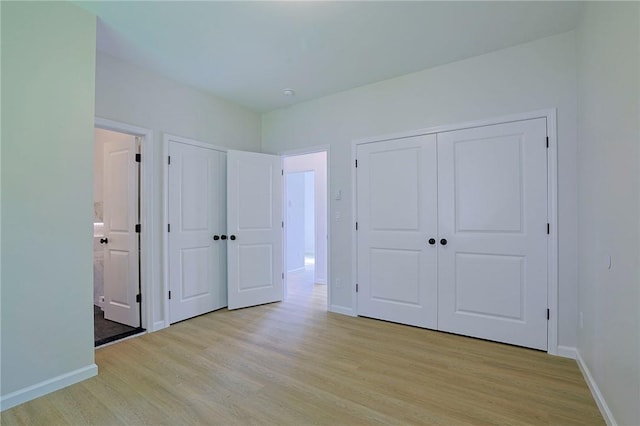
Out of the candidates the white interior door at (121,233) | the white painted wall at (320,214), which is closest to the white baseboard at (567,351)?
the white painted wall at (320,214)

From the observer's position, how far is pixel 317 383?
2.16m

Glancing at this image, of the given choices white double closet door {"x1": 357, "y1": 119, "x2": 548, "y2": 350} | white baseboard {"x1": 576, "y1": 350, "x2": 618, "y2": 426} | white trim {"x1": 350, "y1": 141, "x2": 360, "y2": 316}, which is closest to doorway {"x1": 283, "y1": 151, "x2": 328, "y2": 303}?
white trim {"x1": 350, "y1": 141, "x2": 360, "y2": 316}

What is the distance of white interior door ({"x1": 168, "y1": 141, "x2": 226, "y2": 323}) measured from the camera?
3.44 meters

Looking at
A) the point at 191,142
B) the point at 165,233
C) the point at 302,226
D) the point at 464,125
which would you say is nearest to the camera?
the point at 464,125

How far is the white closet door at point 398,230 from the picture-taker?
321 centimetres

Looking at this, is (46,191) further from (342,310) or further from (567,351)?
(567,351)

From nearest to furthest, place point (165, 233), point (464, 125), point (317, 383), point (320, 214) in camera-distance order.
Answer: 1. point (317, 383)
2. point (464, 125)
3. point (165, 233)
4. point (320, 214)

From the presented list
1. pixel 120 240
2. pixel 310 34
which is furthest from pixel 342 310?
pixel 310 34

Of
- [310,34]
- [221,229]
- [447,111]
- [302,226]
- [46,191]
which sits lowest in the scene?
[302,226]

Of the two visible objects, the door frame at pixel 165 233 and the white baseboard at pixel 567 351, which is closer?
the white baseboard at pixel 567 351

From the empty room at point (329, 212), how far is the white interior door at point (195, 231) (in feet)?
0.08

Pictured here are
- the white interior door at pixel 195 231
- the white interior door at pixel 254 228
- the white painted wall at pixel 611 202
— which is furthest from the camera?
the white interior door at pixel 254 228

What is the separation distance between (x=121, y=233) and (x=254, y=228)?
4.90 ft

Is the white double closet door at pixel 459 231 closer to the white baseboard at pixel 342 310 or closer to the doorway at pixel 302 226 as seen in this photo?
the white baseboard at pixel 342 310
